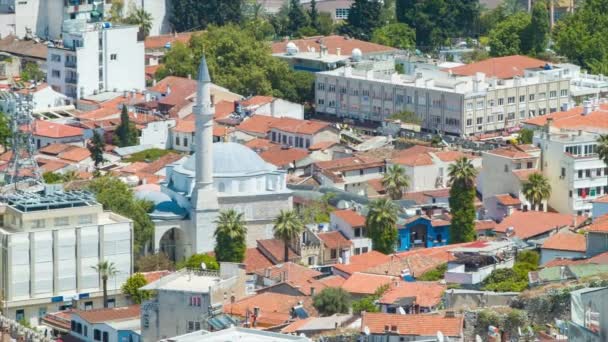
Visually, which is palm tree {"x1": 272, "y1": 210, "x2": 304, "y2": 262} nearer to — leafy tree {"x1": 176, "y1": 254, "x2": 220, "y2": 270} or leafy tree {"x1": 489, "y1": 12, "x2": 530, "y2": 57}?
leafy tree {"x1": 176, "y1": 254, "x2": 220, "y2": 270}

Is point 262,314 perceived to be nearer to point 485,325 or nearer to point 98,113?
point 485,325

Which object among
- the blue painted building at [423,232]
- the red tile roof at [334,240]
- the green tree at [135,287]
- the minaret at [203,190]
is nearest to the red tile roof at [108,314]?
the green tree at [135,287]

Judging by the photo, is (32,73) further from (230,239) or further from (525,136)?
(230,239)

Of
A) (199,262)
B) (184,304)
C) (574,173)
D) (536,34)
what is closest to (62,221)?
(199,262)

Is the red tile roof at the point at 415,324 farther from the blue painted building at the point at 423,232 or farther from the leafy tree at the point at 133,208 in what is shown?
the blue painted building at the point at 423,232

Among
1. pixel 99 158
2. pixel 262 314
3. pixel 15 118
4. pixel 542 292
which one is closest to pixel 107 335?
pixel 262 314

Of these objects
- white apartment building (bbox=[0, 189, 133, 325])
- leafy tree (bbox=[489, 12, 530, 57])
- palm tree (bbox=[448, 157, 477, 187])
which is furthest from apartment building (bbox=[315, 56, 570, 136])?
white apartment building (bbox=[0, 189, 133, 325])
